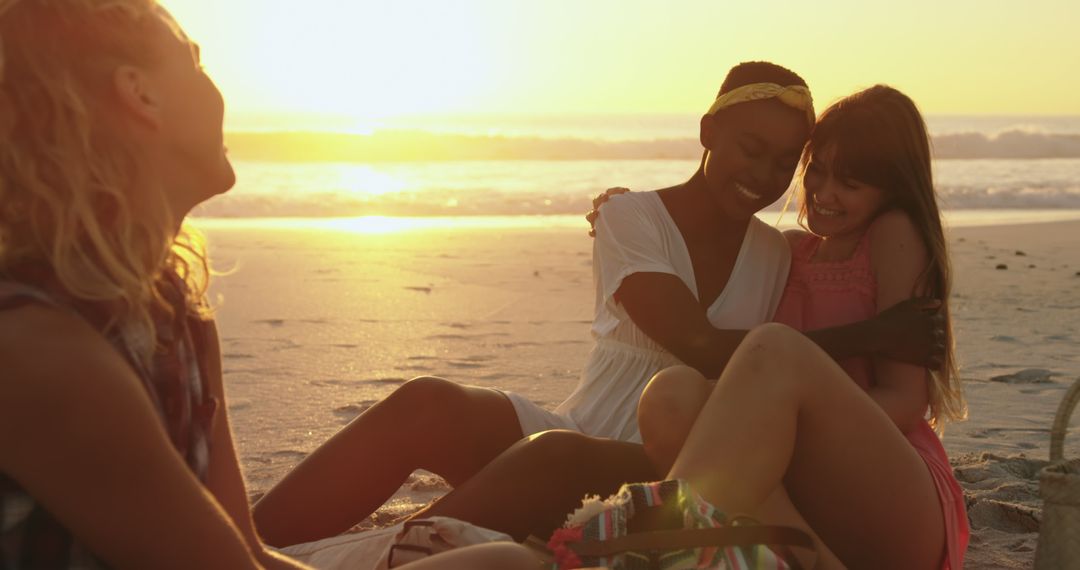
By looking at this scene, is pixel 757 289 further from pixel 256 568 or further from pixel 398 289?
pixel 398 289

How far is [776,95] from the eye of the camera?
3379mm

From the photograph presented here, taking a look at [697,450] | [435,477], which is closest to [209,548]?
[697,450]

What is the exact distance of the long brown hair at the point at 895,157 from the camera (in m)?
3.18

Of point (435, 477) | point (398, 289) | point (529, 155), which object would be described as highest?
point (435, 477)

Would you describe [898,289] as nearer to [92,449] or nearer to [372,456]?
[372,456]

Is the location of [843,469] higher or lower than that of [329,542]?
higher

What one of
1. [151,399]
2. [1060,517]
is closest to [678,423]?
[1060,517]

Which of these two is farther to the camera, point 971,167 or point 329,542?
point 971,167

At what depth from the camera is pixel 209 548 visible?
171 cm

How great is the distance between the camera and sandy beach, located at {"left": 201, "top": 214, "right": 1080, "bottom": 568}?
4.44 m

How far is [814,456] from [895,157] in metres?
0.99

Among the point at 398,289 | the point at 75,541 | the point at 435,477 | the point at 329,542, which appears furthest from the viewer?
the point at 398,289

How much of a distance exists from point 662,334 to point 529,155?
76.2ft

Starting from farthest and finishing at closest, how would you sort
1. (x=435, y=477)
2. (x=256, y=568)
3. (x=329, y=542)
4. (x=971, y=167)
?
(x=971, y=167)
(x=435, y=477)
(x=329, y=542)
(x=256, y=568)
